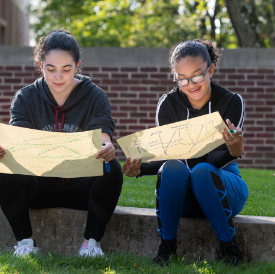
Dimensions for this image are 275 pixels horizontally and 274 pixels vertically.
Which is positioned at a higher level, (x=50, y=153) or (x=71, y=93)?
(x=71, y=93)

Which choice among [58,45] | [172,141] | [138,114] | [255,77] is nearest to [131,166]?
[172,141]

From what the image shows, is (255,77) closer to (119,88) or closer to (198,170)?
(119,88)

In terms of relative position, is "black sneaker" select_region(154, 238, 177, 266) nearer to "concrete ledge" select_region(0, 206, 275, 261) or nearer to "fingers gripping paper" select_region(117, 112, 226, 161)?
"concrete ledge" select_region(0, 206, 275, 261)

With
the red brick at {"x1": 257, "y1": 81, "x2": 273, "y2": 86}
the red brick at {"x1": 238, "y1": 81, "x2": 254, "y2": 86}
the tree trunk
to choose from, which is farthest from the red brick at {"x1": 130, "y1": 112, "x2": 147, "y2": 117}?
the tree trunk

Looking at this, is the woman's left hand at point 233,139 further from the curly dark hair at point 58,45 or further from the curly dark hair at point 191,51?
the curly dark hair at point 58,45

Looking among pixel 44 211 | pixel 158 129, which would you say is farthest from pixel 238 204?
pixel 44 211

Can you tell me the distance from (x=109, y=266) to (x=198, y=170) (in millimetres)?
728

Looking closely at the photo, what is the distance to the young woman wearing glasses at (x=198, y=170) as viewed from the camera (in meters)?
2.34

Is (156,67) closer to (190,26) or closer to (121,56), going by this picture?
(121,56)

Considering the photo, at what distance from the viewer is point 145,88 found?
657 centimetres

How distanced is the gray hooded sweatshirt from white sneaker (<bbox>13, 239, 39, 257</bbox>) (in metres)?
0.74

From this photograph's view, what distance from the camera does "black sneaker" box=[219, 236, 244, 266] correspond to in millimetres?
2324

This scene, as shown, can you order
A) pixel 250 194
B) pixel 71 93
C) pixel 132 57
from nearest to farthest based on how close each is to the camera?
pixel 71 93 → pixel 250 194 → pixel 132 57

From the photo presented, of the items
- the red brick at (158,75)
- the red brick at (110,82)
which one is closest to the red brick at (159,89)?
the red brick at (158,75)
